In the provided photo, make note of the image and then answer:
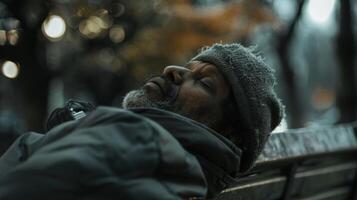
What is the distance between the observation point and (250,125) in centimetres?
224

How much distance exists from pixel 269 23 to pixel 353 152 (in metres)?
11.3

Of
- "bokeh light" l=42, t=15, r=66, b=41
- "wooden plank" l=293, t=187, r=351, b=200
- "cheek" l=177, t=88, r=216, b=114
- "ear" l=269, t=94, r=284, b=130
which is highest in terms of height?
"cheek" l=177, t=88, r=216, b=114

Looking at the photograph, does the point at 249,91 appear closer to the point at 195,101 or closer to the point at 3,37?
the point at 195,101

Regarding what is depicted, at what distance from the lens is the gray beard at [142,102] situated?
2133 millimetres

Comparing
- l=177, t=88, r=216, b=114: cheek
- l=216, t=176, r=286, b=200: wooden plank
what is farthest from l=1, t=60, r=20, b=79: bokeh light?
l=177, t=88, r=216, b=114: cheek

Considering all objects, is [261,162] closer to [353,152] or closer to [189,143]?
[189,143]

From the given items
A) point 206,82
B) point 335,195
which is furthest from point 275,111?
point 335,195

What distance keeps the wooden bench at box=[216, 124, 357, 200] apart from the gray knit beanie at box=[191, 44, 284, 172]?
1.30 ft

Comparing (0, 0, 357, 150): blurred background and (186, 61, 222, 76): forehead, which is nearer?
(186, 61, 222, 76): forehead

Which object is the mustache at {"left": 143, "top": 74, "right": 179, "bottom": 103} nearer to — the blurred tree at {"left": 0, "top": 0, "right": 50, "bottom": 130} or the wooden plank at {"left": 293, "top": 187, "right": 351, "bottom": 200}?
the wooden plank at {"left": 293, "top": 187, "right": 351, "bottom": 200}

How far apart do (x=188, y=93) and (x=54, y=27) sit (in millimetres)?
15342

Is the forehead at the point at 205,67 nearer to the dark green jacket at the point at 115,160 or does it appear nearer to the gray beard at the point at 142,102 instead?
the gray beard at the point at 142,102

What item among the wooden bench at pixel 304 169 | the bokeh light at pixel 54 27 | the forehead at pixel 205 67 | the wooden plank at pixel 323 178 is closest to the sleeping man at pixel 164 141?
the forehead at pixel 205 67

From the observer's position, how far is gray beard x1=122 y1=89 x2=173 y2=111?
213cm
